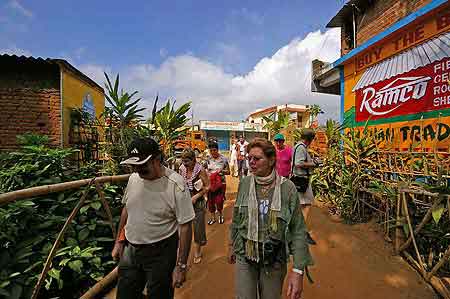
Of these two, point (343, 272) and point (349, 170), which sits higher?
point (349, 170)

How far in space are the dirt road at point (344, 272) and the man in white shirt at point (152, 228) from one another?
1.15 meters

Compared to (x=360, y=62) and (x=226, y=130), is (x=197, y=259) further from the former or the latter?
(x=226, y=130)

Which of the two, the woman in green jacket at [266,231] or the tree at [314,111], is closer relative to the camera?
the woman in green jacket at [266,231]

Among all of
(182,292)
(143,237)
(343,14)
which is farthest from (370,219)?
(343,14)

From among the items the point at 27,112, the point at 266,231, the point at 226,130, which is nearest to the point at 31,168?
the point at 266,231

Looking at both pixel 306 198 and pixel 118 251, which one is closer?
pixel 118 251

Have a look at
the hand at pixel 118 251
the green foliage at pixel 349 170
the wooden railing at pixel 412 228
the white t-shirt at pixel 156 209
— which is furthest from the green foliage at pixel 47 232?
the green foliage at pixel 349 170

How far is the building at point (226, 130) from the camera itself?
32188 millimetres

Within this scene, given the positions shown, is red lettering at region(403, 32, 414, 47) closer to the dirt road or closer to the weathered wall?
the dirt road

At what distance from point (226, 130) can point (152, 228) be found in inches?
1217

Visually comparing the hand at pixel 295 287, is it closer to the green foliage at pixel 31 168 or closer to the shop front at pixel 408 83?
the green foliage at pixel 31 168

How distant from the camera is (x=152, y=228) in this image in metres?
2.00

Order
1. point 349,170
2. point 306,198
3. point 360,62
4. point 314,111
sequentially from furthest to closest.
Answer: point 314,111
point 360,62
point 349,170
point 306,198

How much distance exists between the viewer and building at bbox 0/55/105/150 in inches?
234
